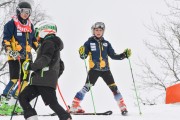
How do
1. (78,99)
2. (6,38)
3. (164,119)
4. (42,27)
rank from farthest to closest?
(78,99) → (6,38) → (164,119) → (42,27)

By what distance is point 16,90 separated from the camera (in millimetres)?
7461

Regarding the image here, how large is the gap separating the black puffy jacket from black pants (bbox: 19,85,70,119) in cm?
9

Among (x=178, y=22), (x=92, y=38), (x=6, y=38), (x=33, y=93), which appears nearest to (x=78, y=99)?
(x=92, y=38)

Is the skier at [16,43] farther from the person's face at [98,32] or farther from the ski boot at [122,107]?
the ski boot at [122,107]

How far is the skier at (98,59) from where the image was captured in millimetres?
8281

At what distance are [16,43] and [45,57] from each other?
265 cm

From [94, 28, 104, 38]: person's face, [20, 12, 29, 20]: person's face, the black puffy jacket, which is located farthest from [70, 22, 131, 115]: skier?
the black puffy jacket

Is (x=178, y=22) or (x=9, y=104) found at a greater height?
(x=178, y=22)

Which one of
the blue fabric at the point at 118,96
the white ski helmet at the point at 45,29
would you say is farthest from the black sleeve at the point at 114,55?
the white ski helmet at the point at 45,29

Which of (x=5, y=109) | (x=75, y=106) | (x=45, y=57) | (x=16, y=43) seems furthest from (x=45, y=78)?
(x=75, y=106)

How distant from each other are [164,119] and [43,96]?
8.23 feet

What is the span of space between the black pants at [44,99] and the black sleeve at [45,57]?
0.38 metres

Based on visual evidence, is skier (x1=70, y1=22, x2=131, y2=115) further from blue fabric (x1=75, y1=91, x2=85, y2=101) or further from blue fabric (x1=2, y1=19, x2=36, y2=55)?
blue fabric (x1=2, y1=19, x2=36, y2=55)

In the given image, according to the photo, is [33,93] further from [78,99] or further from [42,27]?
[78,99]
